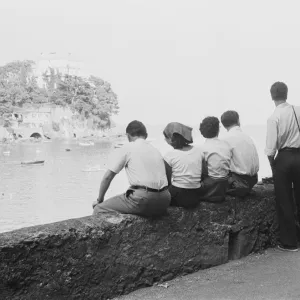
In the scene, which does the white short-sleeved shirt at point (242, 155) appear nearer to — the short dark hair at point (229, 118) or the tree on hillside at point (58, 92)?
the short dark hair at point (229, 118)

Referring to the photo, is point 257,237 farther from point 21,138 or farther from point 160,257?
point 21,138

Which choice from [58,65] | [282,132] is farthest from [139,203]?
[58,65]

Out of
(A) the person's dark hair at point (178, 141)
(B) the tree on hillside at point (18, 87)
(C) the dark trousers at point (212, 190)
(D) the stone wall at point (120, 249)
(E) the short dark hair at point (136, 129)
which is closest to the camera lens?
(D) the stone wall at point (120, 249)

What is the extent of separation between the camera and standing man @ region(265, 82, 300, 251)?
13.8 feet

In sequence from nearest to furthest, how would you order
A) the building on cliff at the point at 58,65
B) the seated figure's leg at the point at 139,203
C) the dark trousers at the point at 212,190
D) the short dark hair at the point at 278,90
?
the seated figure's leg at the point at 139,203, the dark trousers at the point at 212,190, the short dark hair at the point at 278,90, the building on cliff at the point at 58,65

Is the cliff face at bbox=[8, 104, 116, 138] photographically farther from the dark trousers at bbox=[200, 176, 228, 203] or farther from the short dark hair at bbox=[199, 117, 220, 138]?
the dark trousers at bbox=[200, 176, 228, 203]

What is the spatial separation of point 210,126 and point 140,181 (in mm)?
1095

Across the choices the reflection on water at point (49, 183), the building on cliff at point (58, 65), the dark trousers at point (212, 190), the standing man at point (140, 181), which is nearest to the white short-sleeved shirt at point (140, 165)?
the standing man at point (140, 181)

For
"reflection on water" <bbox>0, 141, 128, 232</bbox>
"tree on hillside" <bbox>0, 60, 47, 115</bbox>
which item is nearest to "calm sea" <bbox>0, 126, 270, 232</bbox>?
"reflection on water" <bbox>0, 141, 128, 232</bbox>

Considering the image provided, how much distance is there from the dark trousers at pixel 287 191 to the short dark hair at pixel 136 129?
→ 56.2 inches

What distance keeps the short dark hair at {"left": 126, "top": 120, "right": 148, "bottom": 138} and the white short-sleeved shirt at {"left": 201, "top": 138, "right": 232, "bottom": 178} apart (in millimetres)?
758

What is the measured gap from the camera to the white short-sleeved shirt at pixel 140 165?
11.3 ft

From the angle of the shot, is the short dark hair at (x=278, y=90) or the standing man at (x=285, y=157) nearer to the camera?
the standing man at (x=285, y=157)

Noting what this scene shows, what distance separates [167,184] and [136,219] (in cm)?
37
